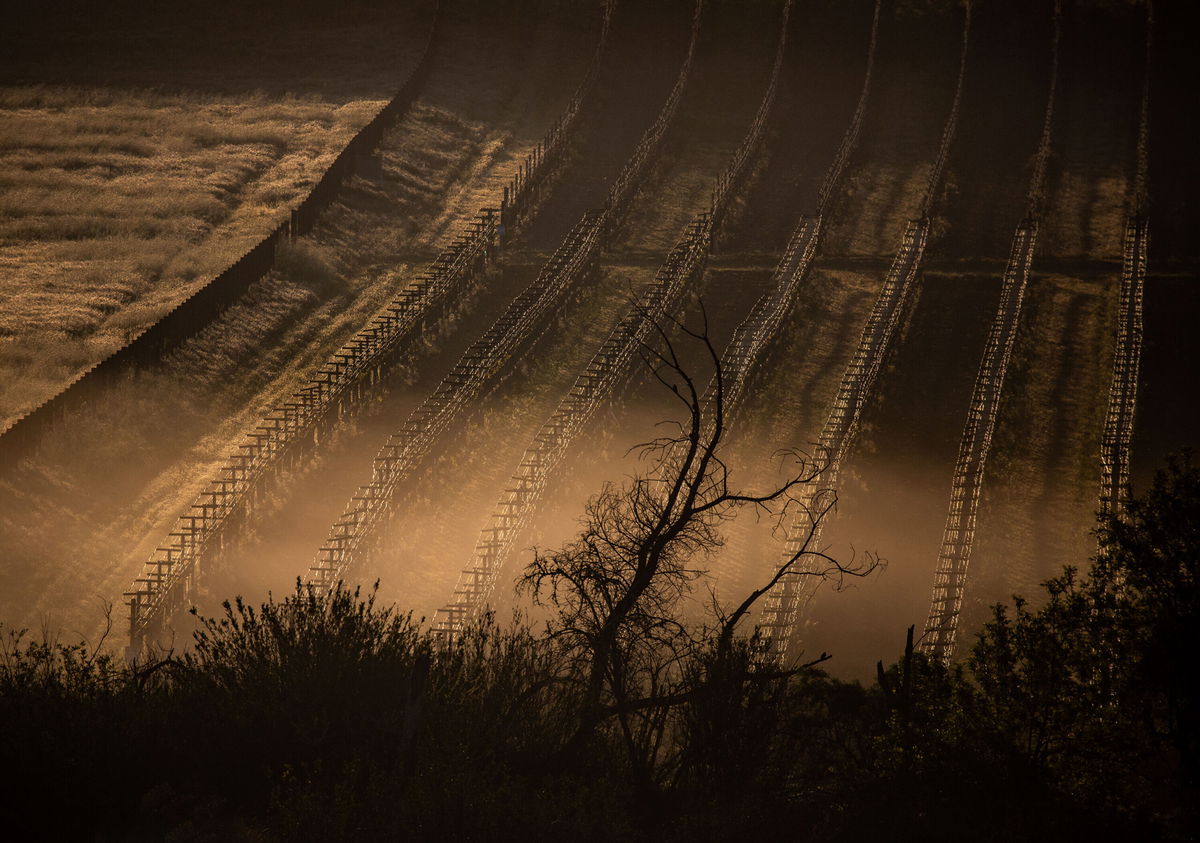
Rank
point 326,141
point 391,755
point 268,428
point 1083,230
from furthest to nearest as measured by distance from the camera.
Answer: point 326,141, point 1083,230, point 268,428, point 391,755

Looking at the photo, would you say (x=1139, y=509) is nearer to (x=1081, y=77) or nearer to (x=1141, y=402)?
(x=1141, y=402)

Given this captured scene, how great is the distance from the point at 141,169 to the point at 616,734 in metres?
51.8

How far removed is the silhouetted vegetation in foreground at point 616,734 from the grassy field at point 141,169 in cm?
2377

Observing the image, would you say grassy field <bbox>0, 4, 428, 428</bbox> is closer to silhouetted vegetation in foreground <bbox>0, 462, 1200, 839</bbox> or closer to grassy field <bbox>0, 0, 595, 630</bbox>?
grassy field <bbox>0, 0, 595, 630</bbox>

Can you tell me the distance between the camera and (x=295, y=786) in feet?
57.3

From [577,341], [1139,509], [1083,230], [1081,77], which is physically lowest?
[1139,509]

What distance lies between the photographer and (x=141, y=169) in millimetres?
64188

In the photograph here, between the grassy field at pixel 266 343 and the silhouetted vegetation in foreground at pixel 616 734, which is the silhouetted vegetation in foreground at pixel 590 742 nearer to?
the silhouetted vegetation in foreground at pixel 616 734

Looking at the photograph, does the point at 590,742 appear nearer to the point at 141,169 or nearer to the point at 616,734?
the point at 616,734

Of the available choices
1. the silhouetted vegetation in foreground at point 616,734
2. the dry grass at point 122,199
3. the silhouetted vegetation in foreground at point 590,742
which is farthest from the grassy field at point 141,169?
the silhouetted vegetation in foreground at point 616,734

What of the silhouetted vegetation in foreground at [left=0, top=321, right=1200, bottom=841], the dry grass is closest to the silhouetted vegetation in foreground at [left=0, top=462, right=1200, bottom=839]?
the silhouetted vegetation in foreground at [left=0, top=321, right=1200, bottom=841]

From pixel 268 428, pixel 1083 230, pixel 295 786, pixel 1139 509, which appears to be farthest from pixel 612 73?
pixel 295 786

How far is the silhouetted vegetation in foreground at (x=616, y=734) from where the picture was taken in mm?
17203

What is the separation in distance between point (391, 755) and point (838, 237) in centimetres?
3986
